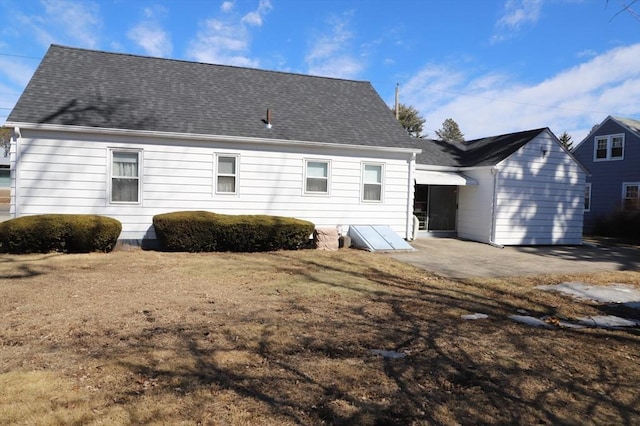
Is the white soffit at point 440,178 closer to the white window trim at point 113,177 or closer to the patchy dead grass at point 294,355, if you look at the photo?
the patchy dead grass at point 294,355

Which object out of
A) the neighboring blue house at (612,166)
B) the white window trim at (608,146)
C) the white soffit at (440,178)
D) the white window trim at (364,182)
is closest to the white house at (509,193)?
the white soffit at (440,178)

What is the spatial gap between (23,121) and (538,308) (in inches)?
486

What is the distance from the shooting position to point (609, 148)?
83.9ft

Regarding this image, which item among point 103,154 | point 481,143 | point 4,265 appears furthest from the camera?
point 481,143

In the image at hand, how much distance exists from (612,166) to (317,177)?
65.4 ft

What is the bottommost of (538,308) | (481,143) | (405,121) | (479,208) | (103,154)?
(538,308)

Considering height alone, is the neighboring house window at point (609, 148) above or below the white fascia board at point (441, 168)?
above

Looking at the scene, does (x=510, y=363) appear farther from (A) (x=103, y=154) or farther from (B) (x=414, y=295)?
(A) (x=103, y=154)

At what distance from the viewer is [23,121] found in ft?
37.3

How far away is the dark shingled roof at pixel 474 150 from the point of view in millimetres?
16203

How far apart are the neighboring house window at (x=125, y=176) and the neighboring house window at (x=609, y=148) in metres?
25.0

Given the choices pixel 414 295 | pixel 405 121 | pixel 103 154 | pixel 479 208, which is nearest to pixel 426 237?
pixel 479 208

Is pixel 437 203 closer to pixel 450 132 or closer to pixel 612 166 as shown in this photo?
pixel 612 166

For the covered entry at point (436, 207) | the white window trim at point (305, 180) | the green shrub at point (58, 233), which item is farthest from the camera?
the covered entry at point (436, 207)
